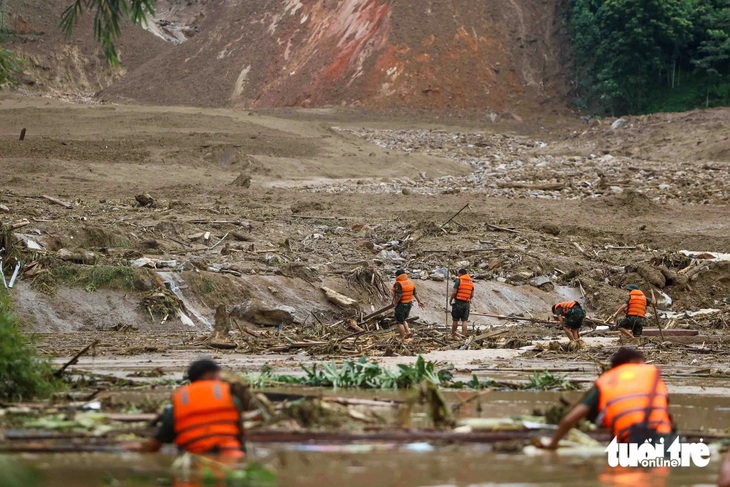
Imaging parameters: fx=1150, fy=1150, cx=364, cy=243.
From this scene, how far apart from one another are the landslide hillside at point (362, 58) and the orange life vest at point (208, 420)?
54.5 m

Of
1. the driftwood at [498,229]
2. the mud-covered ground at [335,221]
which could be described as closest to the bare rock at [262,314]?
the mud-covered ground at [335,221]

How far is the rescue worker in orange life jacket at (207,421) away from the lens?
7.10 metres

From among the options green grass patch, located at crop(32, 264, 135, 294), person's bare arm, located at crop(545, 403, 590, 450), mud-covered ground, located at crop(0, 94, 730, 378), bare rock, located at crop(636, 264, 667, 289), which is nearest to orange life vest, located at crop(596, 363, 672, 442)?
person's bare arm, located at crop(545, 403, 590, 450)

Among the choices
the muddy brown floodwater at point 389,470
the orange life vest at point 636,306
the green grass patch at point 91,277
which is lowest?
the muddy brown floodwater at point 389,470

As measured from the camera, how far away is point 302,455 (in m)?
7.74

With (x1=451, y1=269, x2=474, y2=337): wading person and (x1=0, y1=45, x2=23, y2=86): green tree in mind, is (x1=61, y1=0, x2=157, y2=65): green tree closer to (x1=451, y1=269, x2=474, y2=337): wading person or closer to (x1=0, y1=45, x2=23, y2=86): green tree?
(x1=0, y1=45, x2=23, y2=86): green tree

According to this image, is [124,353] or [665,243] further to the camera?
[665,243]

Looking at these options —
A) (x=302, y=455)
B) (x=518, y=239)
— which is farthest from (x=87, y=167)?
(x=302, y=455)

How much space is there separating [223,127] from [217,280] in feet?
78.6

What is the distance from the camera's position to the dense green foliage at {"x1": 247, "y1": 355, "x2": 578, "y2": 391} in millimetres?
11625

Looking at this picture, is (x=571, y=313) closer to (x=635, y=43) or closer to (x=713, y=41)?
(x=635, y=43)

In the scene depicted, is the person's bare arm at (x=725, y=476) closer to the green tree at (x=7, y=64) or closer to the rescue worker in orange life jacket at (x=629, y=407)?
the rescue worker in orange life jacket at (x=629, y=407)

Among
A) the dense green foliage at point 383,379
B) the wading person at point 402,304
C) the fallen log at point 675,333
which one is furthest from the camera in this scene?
the fallen log at point 675,333

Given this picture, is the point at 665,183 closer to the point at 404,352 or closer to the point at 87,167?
the point at 87,167
